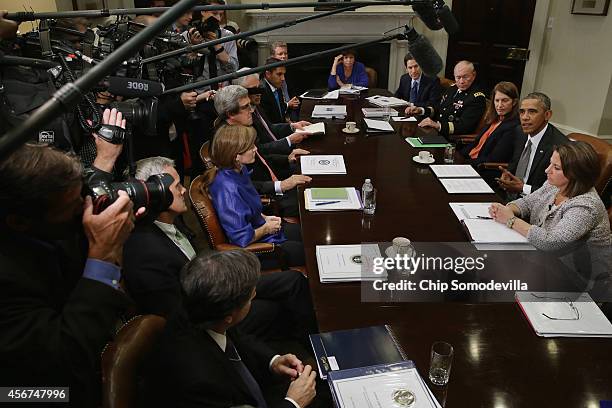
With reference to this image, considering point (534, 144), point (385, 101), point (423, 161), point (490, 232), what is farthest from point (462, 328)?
point (385, 101)

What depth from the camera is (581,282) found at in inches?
77.5

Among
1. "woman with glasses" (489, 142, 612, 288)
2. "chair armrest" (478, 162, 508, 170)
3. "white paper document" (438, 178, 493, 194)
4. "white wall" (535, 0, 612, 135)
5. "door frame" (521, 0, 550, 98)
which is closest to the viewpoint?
"woman with glasses" (489, 142, 612, 288)

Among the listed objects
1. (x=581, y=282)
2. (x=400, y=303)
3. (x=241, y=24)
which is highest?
(x=241, y=24)

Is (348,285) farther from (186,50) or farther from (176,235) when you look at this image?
(186,50)

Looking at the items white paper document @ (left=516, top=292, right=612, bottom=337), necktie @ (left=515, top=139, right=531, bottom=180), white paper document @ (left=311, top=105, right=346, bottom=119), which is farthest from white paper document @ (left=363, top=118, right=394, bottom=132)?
white paper document @ (left=516, top=292, right=612, bottom=337)

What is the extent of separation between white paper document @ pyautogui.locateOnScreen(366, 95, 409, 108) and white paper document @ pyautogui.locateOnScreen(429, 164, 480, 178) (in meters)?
1.68

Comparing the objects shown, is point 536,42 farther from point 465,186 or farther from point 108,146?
point 108,146

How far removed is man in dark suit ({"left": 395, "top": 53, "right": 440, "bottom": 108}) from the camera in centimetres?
446

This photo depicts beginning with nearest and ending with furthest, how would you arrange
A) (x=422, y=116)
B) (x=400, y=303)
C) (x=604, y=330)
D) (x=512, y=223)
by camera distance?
(x=604, y=330) < (x=400, y=303) < (x=512, y=223) < (x=422, y=116)

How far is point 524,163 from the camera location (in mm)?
2922

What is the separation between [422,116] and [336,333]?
3.00m

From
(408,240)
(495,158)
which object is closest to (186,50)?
(408,240)

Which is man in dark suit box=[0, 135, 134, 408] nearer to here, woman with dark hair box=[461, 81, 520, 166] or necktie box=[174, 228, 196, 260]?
necktie box=[174, 228, 196, 260]

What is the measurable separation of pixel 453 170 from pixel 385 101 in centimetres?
194
